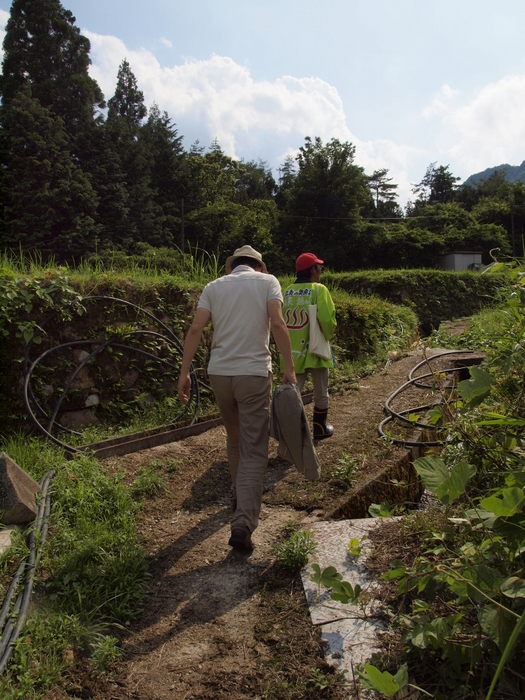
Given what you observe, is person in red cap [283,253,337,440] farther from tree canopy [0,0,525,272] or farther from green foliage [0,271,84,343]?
tree canopy [0,0,525,272]

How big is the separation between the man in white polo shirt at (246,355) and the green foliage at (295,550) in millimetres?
259

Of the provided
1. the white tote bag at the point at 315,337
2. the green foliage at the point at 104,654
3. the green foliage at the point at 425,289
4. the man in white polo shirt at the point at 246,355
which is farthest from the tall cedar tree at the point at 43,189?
the green foliage at the point at 104,654

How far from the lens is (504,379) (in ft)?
11.0

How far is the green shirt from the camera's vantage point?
5.16 m

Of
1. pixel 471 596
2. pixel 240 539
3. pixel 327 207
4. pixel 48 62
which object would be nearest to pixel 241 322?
pixel 240 539

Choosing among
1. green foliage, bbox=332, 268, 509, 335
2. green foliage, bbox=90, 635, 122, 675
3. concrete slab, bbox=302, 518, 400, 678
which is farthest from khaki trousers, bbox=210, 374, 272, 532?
green foliage, bbox=332, 268, 509, 335

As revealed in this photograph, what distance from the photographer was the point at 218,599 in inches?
117

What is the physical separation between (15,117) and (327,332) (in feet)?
111

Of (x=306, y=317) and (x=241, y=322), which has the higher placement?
(x=241, y=322)

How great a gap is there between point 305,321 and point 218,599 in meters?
2.83

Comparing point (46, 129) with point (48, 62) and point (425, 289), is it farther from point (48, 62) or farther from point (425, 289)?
point (425, 289)

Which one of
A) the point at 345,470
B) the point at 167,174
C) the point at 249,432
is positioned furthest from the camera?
the point at 167,174

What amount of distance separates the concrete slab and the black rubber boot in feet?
6.77

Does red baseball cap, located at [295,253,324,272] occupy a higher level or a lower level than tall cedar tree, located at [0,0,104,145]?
lower
